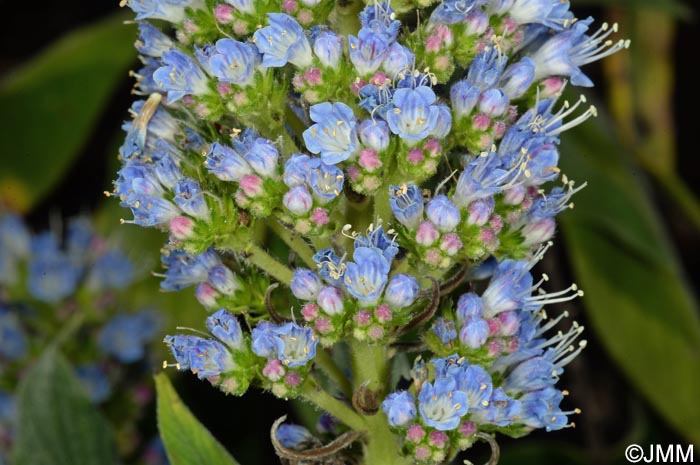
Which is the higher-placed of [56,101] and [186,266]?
[186,266]

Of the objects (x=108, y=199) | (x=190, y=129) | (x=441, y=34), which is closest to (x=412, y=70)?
(x=441, y=34)

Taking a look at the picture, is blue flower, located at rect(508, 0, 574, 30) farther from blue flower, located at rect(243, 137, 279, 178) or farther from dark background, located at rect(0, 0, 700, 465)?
dark background, located at rect(0, 0, 700, 465)

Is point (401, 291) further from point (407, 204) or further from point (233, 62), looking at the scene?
point (233, 62)

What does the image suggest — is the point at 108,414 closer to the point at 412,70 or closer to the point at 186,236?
the point at 186,236

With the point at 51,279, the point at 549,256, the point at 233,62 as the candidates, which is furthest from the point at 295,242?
the point at 549,256

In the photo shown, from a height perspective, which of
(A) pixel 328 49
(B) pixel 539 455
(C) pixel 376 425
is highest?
(A) pixel 328 49

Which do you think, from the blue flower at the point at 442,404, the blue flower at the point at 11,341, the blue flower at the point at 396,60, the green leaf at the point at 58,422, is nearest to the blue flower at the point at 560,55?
the blue flower at the point at 396,60

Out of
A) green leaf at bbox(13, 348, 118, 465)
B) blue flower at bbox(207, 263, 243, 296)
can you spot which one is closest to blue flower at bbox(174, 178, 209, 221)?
blue flower at bbox(207, 263, 243, 296)
